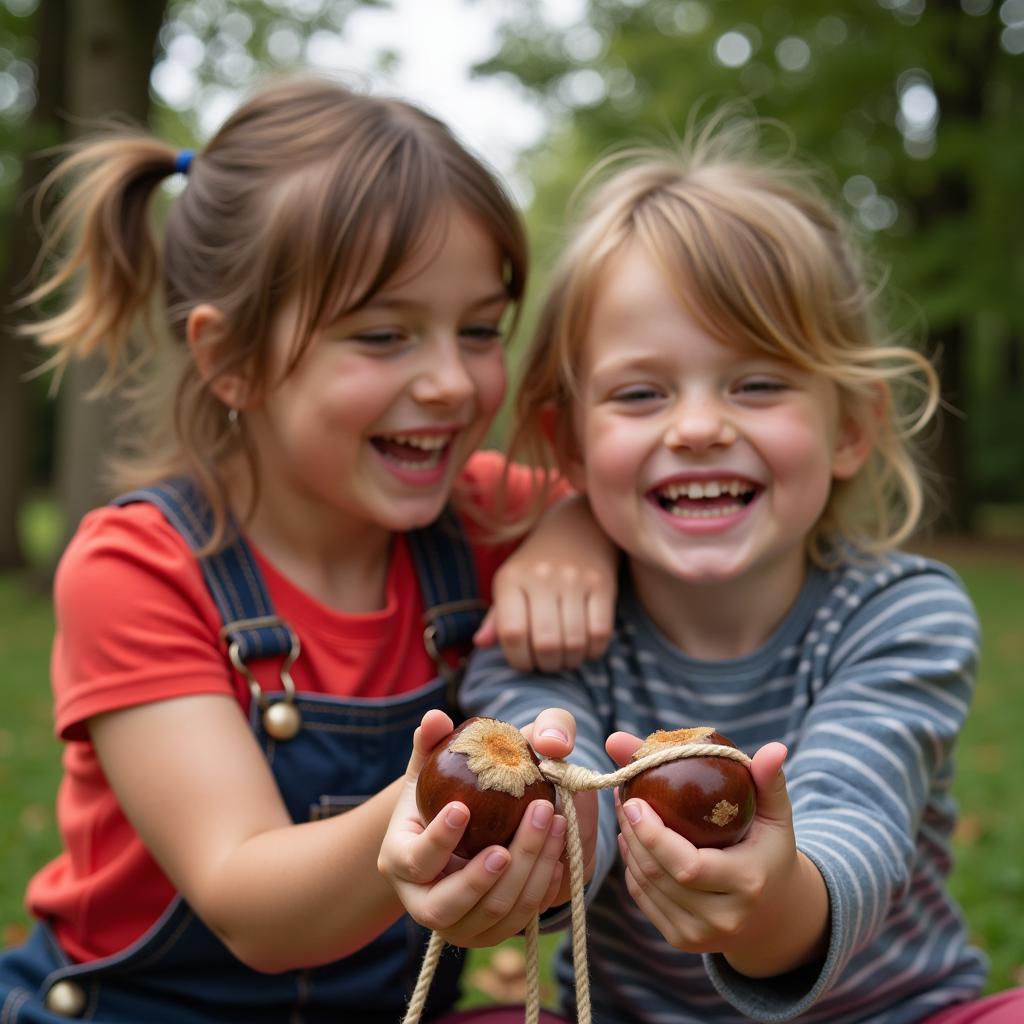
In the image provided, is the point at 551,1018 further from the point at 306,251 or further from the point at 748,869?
the point at 306,251

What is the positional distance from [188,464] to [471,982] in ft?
5.60

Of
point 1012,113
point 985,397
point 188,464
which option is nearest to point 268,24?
point 1012,113

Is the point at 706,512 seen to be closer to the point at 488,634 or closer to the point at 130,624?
the point at 488,634

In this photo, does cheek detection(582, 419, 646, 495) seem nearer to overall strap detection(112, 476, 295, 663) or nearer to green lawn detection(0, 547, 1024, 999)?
overall strap detection(112, 476, 295, 663)

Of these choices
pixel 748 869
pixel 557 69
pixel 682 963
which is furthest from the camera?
pixel 557 69

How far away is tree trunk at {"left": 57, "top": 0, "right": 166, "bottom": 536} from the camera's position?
8.91 metres

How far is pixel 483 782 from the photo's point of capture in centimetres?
139

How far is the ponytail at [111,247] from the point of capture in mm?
2863

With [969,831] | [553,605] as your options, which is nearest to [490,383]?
[553,605]

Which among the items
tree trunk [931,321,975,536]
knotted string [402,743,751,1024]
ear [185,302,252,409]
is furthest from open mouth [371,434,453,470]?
tree trunk [931,321,975,536]

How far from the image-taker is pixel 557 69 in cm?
1717

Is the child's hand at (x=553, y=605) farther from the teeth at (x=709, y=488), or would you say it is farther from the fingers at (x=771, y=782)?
the fingers at (x=771, y=782)

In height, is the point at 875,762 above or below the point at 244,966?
above

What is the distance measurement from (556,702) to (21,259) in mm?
11100
